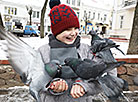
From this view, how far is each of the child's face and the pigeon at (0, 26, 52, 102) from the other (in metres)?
0.28

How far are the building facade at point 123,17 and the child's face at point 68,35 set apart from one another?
19593mm

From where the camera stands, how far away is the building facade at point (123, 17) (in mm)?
19609

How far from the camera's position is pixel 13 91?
9.16 ft

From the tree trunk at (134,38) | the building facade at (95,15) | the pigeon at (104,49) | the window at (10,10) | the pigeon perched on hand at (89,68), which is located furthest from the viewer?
the building facade at (95,15)

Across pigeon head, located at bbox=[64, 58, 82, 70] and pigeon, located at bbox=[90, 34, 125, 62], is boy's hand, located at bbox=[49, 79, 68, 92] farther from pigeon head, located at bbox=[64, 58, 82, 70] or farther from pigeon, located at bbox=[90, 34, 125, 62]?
pigeon, located at bbox=[90, 34, 125, 62]

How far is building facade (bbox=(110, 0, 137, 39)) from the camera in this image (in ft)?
64.3

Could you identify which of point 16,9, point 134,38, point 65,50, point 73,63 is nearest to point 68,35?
point 65,50

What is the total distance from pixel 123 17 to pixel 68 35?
75.1 feet

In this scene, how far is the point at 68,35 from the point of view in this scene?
1.01 m

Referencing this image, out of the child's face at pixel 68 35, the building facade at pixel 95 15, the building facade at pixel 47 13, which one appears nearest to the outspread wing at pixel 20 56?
the child's face at pixel 68 35

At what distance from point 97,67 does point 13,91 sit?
8.39ft

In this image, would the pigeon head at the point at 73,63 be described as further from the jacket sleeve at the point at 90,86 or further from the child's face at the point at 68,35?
the child's face at the point at 68,35

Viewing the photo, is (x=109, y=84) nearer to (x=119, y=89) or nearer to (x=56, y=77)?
(x=119, y=89)

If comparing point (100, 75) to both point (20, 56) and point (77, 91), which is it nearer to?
point (77, 91)
